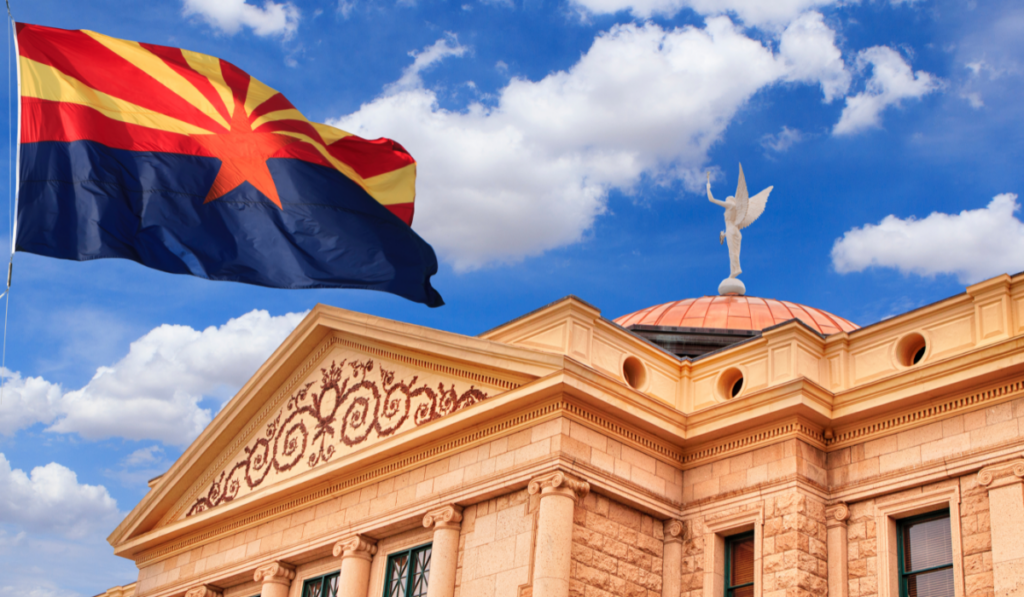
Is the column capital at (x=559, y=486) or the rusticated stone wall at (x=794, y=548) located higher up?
the column capital at (x=559, y=486)

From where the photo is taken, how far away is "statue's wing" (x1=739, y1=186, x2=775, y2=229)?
2562cm

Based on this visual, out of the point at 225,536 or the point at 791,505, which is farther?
the point at 225,536

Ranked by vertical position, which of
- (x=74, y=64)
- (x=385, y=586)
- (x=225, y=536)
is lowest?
(x=385, y=586)

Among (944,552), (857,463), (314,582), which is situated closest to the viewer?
(944,552)

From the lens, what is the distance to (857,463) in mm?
16188

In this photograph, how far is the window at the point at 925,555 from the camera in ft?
48.3

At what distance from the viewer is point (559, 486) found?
15633 mm

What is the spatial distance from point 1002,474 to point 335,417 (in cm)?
1144

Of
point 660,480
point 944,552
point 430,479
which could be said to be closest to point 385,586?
point 430,479

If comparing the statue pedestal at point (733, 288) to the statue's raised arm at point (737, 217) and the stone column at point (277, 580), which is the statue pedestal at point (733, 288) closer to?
the statue's raised arm at point (737, 217)

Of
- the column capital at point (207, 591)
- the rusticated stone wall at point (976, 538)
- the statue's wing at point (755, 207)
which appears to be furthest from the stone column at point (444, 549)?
the statue's wing at point (755, 207)

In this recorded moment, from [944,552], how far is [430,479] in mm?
7701

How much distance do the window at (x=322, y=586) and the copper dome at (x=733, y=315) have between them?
9.18m

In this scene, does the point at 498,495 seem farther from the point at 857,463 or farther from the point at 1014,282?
the point at 1014,282
